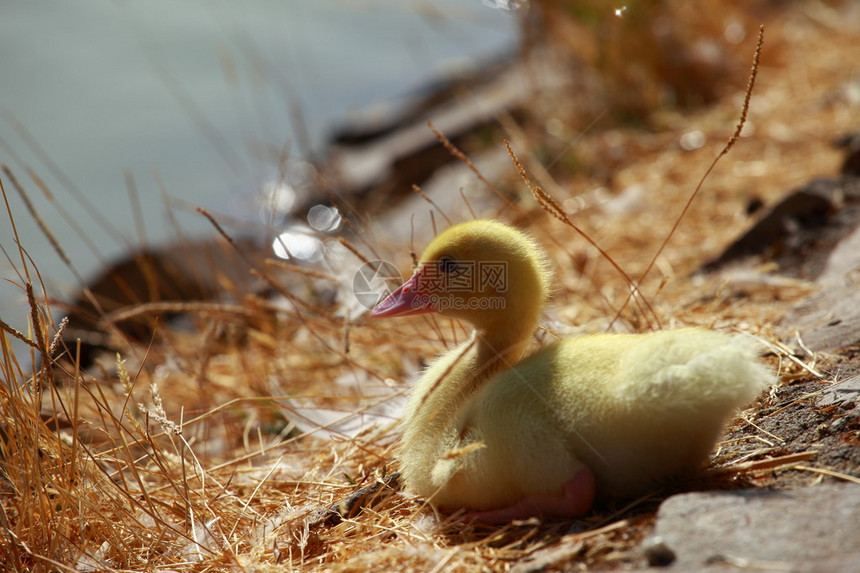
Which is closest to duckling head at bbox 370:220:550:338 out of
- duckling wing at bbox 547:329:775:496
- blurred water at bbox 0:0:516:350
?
duckling wing at bbox 547:329:775:496

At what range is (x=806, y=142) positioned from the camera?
206 inches

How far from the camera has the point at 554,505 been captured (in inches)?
74.5

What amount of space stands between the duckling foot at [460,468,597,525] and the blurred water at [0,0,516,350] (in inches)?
145

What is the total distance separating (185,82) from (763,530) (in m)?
9.23

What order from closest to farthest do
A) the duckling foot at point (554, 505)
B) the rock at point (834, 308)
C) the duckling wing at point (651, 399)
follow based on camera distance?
the duckling wing at point (651, 399) < the duckling foot at point (554, 505) < the rock at point (834, 308)

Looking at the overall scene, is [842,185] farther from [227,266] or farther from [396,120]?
[396,120]

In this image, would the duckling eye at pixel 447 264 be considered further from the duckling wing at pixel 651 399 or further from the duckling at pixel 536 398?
the duckling wing at pixel 651 399

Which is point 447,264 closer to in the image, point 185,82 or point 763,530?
point 763,530

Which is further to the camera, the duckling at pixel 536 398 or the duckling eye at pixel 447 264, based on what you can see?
the duckling eye at pixel 447 264

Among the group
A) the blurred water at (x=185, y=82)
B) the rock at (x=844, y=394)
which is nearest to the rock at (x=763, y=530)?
the rock at (x=844, y=394)

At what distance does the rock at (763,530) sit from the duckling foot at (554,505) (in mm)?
200

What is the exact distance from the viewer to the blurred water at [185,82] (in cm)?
704

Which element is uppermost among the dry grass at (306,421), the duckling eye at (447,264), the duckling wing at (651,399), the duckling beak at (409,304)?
the duckling eye at (447,264)

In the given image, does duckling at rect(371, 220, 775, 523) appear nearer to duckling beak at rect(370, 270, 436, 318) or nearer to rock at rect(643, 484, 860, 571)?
duckling beak at rect(370, 270, 436, 318)
